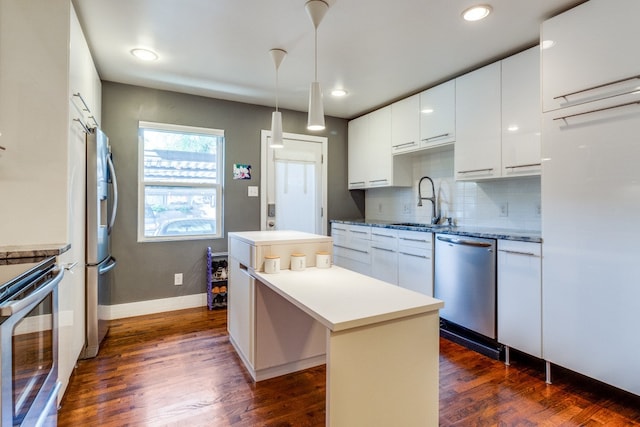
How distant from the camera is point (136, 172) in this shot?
11.0 ft

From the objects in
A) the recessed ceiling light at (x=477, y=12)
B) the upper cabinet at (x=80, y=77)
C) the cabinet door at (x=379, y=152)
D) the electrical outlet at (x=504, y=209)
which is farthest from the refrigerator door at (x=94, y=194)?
the electrical outlet at (x=504, y=209)

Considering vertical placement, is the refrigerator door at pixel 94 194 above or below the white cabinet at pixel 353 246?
above

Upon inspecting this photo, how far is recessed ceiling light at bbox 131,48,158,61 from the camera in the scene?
8.47 ft

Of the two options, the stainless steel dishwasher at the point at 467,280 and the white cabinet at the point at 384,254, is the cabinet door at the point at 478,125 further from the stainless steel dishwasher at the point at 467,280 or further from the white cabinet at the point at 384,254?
the white cabinet at the point at 384,254

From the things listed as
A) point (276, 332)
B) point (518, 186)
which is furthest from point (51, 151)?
point (518, 186)

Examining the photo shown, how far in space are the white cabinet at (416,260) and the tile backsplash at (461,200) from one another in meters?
0.61

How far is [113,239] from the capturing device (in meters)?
3.27

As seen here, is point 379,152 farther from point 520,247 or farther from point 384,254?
point 520,247

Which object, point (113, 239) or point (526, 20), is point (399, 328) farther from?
point (113, 239)

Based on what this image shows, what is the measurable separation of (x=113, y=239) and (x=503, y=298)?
11.6ft

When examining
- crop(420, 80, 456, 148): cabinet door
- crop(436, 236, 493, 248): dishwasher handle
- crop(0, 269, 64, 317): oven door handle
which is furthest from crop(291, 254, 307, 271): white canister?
crop(420, 80, 456, 148): cabinet door

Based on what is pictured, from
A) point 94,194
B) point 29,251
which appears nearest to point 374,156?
point 94,194

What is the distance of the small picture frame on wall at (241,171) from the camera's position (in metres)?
3.79

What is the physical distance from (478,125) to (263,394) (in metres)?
2.59
